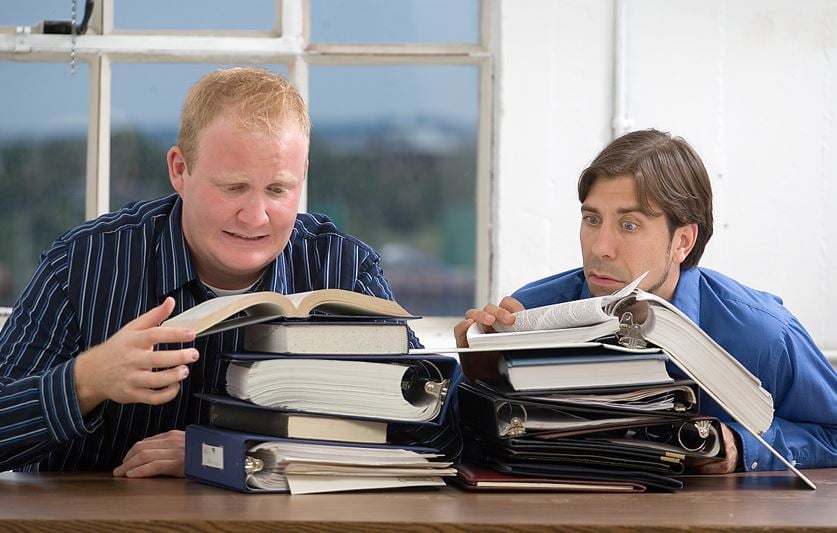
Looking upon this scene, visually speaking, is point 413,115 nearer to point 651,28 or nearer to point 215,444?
point 651,28

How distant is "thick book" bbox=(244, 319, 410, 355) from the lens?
4.16 ft

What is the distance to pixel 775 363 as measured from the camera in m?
1.76

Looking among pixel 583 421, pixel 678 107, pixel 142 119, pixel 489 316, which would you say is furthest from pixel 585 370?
pixel 142 119

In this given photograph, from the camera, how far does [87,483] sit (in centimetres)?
133

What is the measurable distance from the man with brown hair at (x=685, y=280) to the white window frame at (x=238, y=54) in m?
0.90

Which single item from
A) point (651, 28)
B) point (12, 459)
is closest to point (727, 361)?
point (12, 459)

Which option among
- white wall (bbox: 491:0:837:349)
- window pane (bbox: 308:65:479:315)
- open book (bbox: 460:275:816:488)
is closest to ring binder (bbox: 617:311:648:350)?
open book (bbox: 460:275:816:488)

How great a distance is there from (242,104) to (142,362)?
19.2 inches

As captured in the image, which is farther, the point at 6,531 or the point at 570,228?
the point at 570,228

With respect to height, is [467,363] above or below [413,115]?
below

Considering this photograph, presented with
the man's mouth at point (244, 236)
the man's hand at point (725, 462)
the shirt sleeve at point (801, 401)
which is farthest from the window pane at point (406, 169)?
the man's hand at point (725, 462)

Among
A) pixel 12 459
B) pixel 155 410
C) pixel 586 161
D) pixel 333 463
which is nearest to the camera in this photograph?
pixel 333 463

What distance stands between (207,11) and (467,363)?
→ 1.82 meters

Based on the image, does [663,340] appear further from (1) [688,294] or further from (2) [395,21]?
(2) [395,21]
